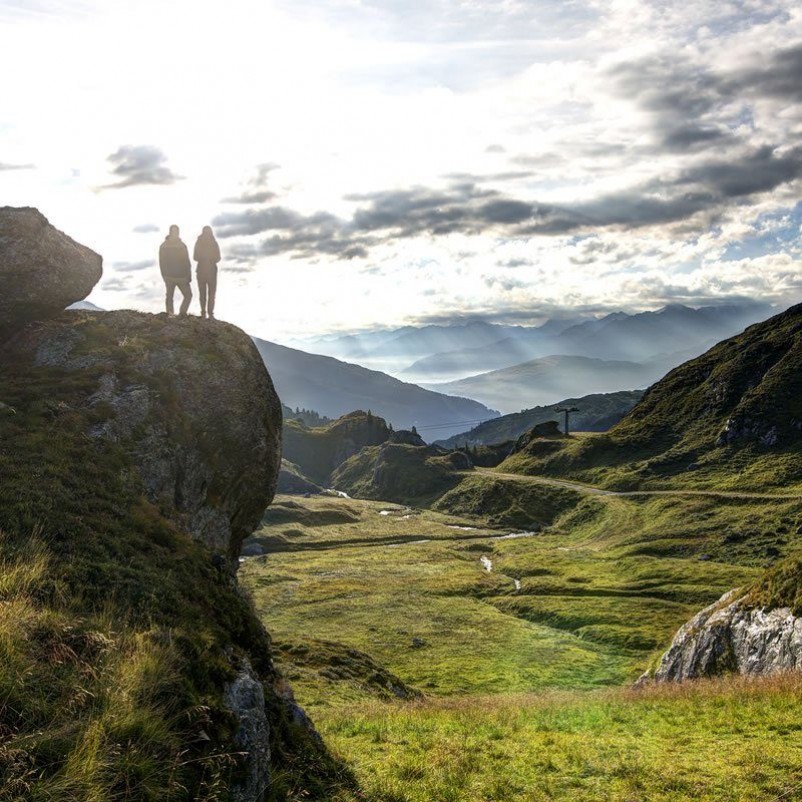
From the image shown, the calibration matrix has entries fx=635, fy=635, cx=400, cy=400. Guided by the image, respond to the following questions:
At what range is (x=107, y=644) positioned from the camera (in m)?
11.5

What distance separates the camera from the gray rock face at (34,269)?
97.1 ft

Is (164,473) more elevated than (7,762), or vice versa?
(164,473)

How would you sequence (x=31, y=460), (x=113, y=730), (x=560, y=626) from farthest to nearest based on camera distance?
(x=560, y=626), (x=31, y=460), (x=113, y=730)

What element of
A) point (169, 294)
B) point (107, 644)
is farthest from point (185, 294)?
point (107, 644)

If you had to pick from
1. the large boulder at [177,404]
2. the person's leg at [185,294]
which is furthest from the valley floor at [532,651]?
the person's leg at [185,294]

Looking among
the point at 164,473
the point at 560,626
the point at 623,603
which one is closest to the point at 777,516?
the point at 623,603

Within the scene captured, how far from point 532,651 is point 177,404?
59.1m

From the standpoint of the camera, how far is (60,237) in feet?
107

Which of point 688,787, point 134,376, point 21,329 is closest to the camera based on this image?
point 688,787

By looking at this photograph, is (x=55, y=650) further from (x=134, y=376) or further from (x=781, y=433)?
(x=781, y=433)

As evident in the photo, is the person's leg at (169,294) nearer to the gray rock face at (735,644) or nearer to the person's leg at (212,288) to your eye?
the person's leg at (212,288)

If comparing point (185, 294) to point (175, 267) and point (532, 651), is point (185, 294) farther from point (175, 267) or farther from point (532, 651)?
point (532, 651)

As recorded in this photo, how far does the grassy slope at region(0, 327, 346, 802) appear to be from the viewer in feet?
29.9

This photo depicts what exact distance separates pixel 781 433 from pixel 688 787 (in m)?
187
